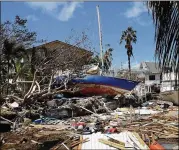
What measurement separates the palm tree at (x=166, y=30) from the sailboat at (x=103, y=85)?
1108 centimetres

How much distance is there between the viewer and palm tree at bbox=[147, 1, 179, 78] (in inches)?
132

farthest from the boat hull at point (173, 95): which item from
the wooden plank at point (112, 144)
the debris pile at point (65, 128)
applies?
the wooden plank at point (112, 144)

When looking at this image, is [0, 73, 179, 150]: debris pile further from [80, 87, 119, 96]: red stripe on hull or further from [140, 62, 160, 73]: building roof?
[80, 87, 119, 96]: red stripe on hull

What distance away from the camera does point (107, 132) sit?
856 centimetres

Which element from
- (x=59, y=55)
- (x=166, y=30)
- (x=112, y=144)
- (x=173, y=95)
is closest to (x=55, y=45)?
(x=59, y=55)

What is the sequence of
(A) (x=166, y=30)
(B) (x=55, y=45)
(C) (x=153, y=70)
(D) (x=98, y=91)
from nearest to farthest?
(A) (x=166, y=30) → (B) (x=55, y=45) → (C) (x=153, y=70) → (D) (x=98, y=91)

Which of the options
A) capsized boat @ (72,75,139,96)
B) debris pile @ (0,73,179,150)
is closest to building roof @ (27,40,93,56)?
capsized boat @ (72,75,139,96)

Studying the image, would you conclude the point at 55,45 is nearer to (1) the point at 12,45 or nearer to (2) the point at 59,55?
(2) the point at 59,55

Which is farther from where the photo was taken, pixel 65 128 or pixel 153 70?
pixel 153 70

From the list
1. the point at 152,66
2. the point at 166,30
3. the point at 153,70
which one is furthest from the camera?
the point at 153,70

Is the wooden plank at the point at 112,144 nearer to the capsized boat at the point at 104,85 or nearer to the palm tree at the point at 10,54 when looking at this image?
the palm tree at the point at 10,54

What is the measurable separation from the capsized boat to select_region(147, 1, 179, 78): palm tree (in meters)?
11.1

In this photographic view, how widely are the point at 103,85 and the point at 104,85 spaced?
55mm

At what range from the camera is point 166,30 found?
3.48m
